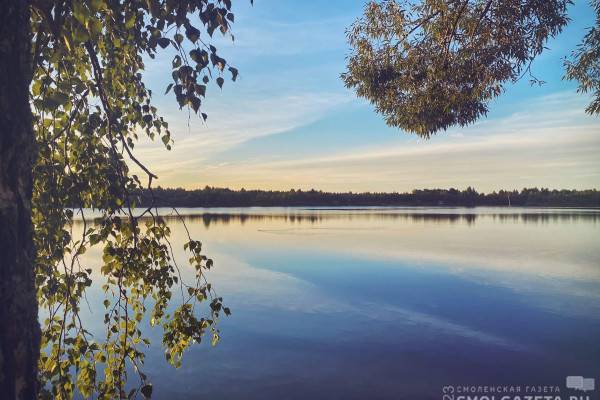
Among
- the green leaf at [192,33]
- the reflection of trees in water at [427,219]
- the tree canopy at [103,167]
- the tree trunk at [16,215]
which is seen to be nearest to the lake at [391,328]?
the tree canopy at [103,167]

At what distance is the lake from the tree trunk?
5946 millimetres

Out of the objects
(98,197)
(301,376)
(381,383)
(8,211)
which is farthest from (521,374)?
(8,211)

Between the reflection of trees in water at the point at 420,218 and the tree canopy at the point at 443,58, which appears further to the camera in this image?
the reflection of trees in water at the point at 420,218

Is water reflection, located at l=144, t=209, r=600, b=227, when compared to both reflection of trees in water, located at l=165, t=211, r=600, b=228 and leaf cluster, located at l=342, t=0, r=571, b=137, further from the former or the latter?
leaf cluster, located at l=342, t=0, r=571, b=137

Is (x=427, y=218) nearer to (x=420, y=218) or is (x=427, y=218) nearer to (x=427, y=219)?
(x=420, y=218)

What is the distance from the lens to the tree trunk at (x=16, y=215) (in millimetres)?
2270

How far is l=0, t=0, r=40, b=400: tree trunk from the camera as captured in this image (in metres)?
2.27

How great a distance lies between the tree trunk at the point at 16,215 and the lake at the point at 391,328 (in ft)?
19.5

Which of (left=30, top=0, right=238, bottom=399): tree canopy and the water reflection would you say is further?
the water reflection

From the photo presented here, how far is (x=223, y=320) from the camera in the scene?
493 inches

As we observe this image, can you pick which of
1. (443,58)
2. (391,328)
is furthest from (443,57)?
(391,328)

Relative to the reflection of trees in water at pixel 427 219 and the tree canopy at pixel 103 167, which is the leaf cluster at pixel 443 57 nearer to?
the tree canopy at pixel 103 167

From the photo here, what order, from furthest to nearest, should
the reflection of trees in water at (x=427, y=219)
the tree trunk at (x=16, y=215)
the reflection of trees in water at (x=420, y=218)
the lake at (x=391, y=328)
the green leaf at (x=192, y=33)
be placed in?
the reflection of trees in water at (x=427, y=219) < the reflection of trees in water at (x=420, y=218) < the lake at (x=391, y=328) < the green leaf at (x=192, y=33) < the tree trunk at (x=16, y=215)

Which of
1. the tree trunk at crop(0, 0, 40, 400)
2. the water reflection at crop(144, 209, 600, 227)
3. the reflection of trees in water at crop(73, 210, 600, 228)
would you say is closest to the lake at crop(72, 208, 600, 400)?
the tree trunk at crop(0, 0, 40, 400)
